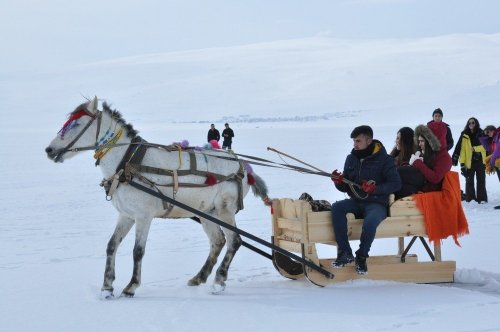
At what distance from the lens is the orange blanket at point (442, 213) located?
832 centimetres

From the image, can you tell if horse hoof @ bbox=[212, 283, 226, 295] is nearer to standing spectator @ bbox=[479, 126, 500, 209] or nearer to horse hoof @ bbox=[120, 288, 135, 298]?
horse hoof @ bbox=[120, 288, 135, 298]

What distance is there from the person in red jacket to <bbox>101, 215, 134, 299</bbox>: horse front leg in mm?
2606

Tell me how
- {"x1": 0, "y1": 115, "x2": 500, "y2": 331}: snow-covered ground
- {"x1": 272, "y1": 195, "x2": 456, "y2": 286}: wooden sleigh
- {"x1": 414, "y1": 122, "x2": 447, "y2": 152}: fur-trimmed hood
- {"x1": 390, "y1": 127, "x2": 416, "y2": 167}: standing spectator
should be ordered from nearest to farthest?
{"x1": 0, "y1": 115, "x2": 500, "y2": 331}: snow-covered ground, {"x1": 272, "y1": 195, "x2": 456, "y2": 286}: wooden sleigh, {"x1": 414, "y1": 122, "x2": 447, "y2": 152}: fur-trimmed hood, {"x1": 390, "y1": 127, "x2": 416, "y2": 167}: standing spectator

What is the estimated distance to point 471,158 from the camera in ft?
51.7

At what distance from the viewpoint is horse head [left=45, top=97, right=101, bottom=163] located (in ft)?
25.9

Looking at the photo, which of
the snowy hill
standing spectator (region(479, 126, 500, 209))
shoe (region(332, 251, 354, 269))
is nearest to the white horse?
shoe (region(332, 251, 354, 269))

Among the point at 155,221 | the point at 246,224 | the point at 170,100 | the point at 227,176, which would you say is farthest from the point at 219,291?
the point at 170,100

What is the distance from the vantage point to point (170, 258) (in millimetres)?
10242

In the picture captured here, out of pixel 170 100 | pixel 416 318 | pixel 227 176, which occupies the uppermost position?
pixel 170 100

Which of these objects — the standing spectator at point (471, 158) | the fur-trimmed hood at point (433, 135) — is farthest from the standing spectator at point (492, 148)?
the fur-trimmed hood at point (433, 135)

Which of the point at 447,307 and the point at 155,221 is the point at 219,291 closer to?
the point at 447,307

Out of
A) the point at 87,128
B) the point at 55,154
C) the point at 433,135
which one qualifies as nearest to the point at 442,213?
the point at 433,135

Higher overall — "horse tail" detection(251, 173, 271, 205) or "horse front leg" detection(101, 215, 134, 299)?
"horse tail" detection(251, 173, 271, 205)

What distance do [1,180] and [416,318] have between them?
18038 millimetres
